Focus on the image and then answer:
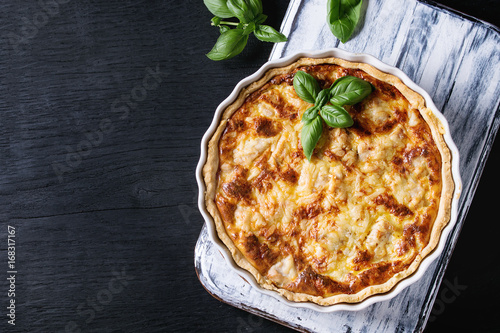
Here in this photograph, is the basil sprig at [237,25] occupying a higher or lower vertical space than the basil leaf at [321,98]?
higher

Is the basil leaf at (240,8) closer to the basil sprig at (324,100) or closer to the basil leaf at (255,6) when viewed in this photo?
the basil leaf at (255,6)

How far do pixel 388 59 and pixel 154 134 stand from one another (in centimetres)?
172

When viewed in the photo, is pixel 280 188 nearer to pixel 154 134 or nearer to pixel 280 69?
pixel 280 69

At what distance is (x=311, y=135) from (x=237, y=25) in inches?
44.1

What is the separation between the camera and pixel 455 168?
8.45ft

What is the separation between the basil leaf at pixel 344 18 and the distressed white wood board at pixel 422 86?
0.10 metres

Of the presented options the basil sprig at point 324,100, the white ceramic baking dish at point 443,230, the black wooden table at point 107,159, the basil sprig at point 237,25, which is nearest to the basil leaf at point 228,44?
the basil sprig at point 237,25

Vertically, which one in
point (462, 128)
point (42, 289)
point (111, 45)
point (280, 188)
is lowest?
point (42, 289)

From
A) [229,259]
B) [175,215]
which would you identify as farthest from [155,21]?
[229,259]

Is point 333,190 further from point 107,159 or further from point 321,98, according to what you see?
point 107,159

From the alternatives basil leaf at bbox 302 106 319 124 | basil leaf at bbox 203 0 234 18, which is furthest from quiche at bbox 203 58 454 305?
basil leaf at bbox 203 0 234 18

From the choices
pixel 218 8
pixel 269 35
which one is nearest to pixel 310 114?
pixel 269 35

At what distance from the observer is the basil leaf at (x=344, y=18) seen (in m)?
2.91

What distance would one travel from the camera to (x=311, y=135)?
2492mm
